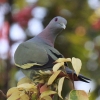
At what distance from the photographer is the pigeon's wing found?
1.51 m

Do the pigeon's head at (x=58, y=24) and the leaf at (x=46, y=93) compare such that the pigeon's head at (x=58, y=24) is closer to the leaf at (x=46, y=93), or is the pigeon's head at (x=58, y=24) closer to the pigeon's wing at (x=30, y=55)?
the pigeon's wing at (x=30, y=55)

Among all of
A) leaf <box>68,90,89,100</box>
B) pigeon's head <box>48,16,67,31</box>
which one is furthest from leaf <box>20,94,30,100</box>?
pigeon's head <box>48,16,67,31</box>

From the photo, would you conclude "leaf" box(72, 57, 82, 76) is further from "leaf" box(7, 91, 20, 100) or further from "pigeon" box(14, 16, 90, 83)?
"leaf" box(7, 91, 20, 100)

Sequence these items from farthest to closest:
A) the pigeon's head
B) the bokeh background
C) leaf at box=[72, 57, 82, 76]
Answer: the bokeh background, the pigeon's head, leaf at box=[72, 57, 82, 76]

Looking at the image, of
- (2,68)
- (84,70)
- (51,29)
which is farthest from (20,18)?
(51,29)

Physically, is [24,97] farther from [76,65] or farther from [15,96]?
[76,65]

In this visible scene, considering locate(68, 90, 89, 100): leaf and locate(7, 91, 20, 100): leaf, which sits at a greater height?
locate(68, 90, 89, 100): leaf

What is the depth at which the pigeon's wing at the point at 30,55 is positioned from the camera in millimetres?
1515

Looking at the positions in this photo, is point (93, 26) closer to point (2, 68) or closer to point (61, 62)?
point (2, 68)

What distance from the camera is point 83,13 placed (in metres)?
3.59

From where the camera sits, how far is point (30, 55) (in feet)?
5.08

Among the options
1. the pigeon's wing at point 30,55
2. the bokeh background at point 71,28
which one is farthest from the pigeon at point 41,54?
the bokeh background at point 71,28

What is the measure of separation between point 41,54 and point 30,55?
0.05m

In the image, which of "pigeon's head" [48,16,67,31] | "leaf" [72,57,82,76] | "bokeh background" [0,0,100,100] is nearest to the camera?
"leaf" [72,57,82,76]
